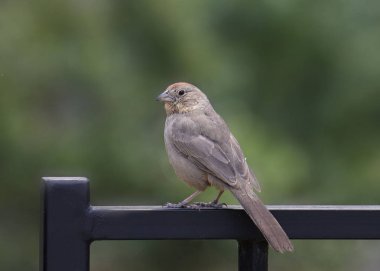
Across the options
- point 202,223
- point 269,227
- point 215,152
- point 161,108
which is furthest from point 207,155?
point 161,108

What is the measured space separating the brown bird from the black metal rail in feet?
4.21

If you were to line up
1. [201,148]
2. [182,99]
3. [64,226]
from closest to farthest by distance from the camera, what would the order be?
[64,226] → [201,148] → [182,99]

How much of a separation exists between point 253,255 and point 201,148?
90.2 inches

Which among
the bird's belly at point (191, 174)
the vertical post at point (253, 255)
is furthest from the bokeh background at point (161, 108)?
the vertical post at point (253, 255)

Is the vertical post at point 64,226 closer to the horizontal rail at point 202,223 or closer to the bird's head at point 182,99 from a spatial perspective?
the horizontal rail at point 202,223

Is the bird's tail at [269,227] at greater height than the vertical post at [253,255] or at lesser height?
greater

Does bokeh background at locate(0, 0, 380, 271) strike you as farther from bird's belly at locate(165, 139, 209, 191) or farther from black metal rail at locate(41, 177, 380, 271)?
black metal rail at locate(41, 177, 380, 271)

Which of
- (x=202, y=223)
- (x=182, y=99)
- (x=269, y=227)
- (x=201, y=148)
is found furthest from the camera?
(x=182, y=99)

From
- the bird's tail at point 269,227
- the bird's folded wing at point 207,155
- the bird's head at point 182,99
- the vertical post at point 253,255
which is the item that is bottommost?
the vertical post at point 253,255

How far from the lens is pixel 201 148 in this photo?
500 cm

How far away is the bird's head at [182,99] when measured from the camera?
18.5ft

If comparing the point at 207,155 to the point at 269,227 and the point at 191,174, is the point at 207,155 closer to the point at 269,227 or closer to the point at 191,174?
the point at 191,174

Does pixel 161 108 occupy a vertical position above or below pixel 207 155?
above

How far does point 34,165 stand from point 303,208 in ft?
15.6
